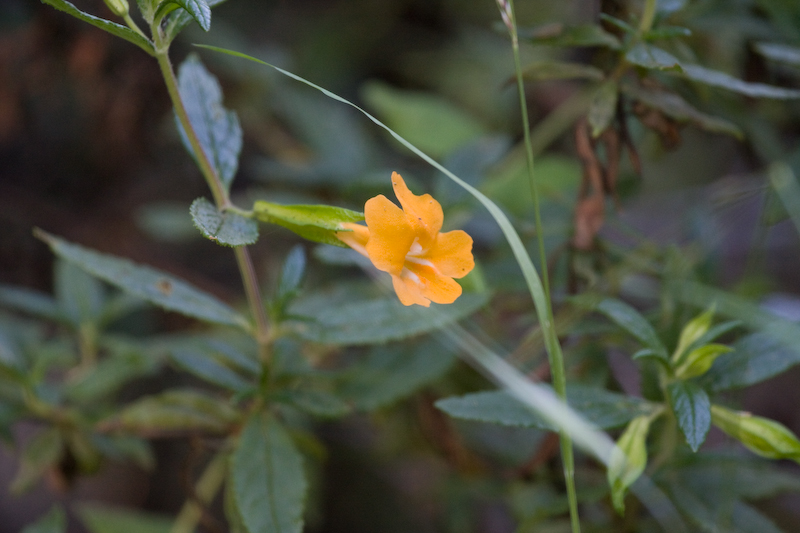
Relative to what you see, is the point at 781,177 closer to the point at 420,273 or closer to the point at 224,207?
the point at 420,273

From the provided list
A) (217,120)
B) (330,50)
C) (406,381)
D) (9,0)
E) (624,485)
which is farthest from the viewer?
(330,50)

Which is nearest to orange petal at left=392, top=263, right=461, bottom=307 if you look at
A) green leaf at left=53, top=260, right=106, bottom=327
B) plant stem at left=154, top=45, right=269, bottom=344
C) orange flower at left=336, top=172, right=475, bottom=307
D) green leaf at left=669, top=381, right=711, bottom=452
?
orange flower at left=336, top=172, right=475, bottom=307

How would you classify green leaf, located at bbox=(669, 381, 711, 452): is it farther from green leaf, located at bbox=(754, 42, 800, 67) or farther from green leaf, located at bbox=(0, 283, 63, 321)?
green leaf, located at bbox=(0, 283, 63, 321)

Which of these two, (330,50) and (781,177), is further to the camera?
(330,50)

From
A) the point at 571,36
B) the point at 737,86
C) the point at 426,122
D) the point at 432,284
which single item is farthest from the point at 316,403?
the point at 426,122

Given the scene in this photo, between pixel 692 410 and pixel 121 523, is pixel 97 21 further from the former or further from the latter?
pixel 121 523

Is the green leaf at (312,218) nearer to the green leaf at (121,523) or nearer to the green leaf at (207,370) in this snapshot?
the green leaf at (207,370)

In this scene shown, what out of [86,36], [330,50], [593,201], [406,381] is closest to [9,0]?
[86,36]

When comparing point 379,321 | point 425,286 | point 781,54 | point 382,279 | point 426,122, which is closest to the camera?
point 425,286
